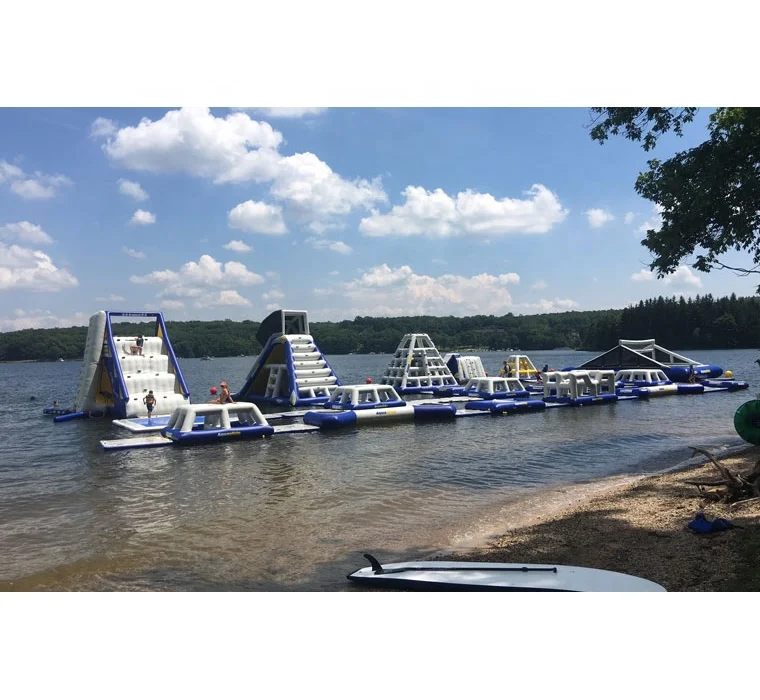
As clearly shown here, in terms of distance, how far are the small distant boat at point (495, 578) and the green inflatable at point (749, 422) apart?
36.6ft

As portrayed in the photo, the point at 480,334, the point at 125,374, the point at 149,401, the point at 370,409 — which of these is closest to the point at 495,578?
the point at 370,409

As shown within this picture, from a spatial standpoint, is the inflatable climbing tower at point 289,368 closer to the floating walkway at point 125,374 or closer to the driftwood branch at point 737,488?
the floating walkway at point 125,374

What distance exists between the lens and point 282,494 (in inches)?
546

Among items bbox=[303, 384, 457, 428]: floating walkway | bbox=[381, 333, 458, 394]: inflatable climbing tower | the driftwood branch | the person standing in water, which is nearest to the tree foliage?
the driftwood branch

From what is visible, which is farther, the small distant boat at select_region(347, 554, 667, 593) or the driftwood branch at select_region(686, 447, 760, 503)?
the driftwood branch at select_region(686, 447, 760, 503)

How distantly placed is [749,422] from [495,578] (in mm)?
12140

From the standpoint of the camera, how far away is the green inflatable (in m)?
15.6

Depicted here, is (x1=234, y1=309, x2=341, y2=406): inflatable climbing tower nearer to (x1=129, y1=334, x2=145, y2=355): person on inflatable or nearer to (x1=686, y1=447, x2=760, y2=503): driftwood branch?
(x1=129, y1=334, x2=145, y2=355): person on inflatable

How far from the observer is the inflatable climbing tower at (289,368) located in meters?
33.8

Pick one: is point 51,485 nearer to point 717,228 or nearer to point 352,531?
point 352,531

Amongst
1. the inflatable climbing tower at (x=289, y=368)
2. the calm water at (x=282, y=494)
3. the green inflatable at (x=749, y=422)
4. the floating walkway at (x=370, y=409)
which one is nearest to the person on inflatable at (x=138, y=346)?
the calm water at (x=282, y=494)

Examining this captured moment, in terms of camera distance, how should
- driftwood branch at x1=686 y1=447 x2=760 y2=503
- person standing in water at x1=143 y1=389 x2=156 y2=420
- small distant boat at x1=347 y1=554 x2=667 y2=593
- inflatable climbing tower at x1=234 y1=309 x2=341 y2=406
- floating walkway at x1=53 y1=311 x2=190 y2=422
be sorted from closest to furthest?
small distant boat at x1=347 y1=554 x2=667 y2=593 < driftwood branch at x1=686 y1=447 x2=760 y2=503 < person standing in water at x1=143 y1=389 x2=156 y2=420 < floating walkway at x1=53 y1=311 x2=190 y2=422 < inflatable climbing tower at x1=234 y1=309 x2=341 y2=406

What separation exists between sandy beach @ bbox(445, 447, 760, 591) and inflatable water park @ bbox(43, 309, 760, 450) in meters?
7.32

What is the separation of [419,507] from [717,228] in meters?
7.50
